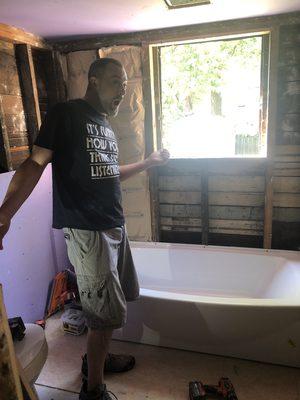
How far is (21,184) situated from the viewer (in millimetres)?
1171

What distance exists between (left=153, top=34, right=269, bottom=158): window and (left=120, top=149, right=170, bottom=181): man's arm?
Answer: 0.64m

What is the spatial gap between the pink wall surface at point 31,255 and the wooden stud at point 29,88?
34 cm

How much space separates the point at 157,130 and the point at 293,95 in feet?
3.28

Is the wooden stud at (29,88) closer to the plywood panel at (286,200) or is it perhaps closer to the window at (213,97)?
the window at (213,97)

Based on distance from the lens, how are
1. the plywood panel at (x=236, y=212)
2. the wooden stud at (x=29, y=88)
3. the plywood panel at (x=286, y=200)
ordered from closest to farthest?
the wooden stud at (x=29, y=88)
the plywood panel at (x=286, y=200)
the plywood panel at (x=236, y=212)

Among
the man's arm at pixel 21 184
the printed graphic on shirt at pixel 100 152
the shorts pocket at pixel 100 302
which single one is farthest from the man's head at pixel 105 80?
the shorts pocket at pixel 100 302

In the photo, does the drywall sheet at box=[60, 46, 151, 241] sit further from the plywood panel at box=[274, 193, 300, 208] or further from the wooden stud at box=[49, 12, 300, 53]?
the plywood panel at box=[274, 193, 300, 208]

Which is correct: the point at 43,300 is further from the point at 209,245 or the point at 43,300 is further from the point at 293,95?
the point at 293,95

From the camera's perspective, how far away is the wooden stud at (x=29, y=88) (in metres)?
2.15

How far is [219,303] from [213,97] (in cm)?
166

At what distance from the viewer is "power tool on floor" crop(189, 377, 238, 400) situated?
153cm

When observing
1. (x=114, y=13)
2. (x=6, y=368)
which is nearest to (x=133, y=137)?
(x=114, y=13)

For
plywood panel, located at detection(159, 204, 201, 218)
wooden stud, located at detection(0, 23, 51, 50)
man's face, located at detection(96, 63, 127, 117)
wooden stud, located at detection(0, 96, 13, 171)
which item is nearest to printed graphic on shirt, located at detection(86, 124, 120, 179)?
man's face, located at detection(96, 63, 127, 117)

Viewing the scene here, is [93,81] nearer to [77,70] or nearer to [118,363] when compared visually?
[77,70]
